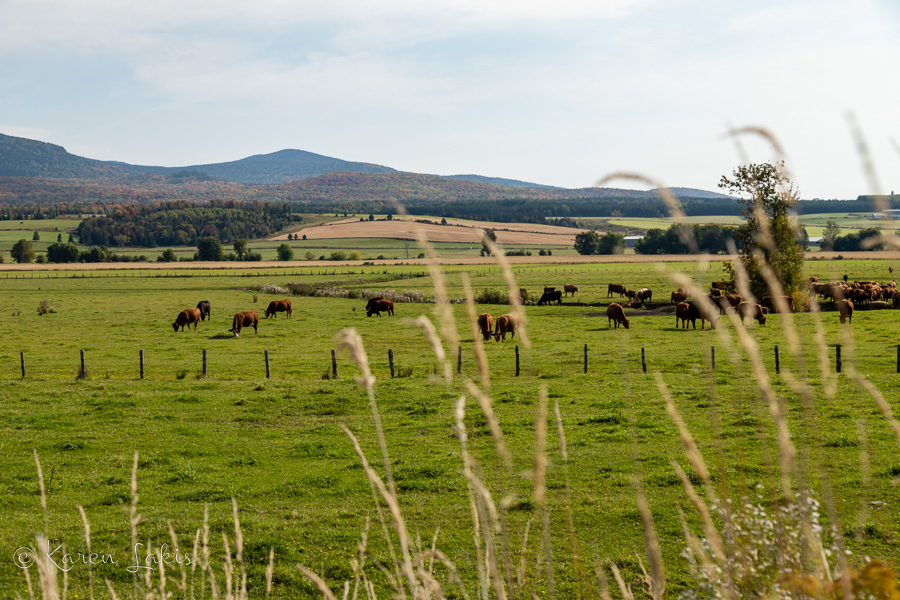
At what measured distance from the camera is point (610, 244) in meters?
144

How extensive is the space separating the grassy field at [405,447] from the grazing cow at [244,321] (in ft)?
11.2

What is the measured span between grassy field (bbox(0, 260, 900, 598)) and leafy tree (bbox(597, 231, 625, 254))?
106493 millimetres

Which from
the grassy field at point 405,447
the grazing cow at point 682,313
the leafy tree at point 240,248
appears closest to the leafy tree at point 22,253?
the leafy tree at point 240,248

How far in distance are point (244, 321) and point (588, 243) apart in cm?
10986

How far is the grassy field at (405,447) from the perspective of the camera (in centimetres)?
1035

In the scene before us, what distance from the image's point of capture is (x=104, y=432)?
18.6m

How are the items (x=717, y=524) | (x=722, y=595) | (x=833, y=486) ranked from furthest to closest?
(x=833, y=486) → (x=717, y=524) → (x=722, y=595)

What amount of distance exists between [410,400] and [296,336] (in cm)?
2105

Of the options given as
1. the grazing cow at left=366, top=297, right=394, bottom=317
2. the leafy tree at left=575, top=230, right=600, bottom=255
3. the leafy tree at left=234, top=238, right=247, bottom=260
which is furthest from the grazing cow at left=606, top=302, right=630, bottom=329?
the leafy tree at left=234, top=238, right=247, bottom=260

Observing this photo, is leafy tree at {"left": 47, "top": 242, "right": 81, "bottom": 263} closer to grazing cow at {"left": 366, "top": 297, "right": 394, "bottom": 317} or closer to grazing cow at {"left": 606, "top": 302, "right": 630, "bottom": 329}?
grazing cow at {"left": 366, "top": 297, "right": 394, "bottom": 317}

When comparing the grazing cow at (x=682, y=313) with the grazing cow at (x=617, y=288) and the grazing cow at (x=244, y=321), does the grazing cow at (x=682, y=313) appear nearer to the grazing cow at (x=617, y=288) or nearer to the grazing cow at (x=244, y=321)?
the grazing cow at (x=617, y=288)

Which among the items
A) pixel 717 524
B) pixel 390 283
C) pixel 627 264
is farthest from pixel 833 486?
pixel 627 264

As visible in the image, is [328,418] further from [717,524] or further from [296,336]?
[296,336]

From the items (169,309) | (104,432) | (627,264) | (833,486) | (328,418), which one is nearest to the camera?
(833,486)
